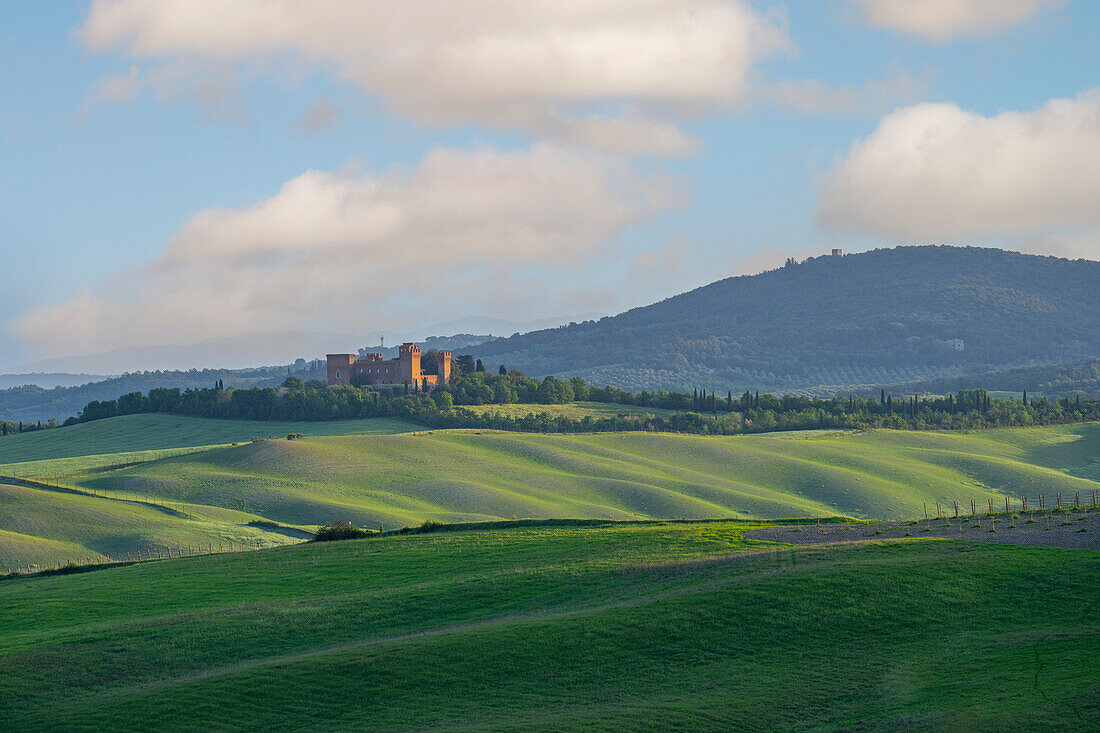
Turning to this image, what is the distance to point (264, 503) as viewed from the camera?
93750mm

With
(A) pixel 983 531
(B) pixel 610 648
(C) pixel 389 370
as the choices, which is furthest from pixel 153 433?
(B) pixel 610 648

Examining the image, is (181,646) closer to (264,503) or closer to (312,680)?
(312,680)

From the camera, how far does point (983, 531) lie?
146ft

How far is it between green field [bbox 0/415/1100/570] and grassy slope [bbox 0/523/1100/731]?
127 ft

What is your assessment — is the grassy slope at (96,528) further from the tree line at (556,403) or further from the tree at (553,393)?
the tree at (553,393)

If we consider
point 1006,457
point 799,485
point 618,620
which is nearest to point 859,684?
point 618,620

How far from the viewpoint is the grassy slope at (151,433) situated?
14838 centimetres

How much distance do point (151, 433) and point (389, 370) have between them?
45.6m

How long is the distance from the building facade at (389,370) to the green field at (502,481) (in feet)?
173

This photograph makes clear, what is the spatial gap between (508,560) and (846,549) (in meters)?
13.8

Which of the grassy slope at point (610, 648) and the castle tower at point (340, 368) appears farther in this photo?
the castle tower at point (340, 368)

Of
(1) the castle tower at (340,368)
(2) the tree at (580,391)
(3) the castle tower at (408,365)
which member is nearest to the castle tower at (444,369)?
(3) the castle tower at (408,365)

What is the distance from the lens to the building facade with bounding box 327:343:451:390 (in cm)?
19238

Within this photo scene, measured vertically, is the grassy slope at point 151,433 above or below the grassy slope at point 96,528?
above
